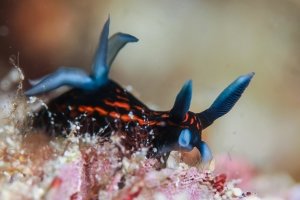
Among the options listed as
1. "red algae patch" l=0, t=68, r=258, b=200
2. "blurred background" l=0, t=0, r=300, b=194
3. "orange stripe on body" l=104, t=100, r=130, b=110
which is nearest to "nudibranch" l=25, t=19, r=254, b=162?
"orange stripe on body" l=104, t=100, r=130, b=110

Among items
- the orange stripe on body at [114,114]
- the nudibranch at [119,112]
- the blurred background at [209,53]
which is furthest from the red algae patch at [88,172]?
the blurred background at [209,53]

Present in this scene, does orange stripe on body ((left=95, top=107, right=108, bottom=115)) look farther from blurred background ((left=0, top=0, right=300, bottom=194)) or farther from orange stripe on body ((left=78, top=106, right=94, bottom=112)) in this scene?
blurred background ((left=0, top=0, right=300, bottom=194))

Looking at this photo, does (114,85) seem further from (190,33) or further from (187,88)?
(190,33)

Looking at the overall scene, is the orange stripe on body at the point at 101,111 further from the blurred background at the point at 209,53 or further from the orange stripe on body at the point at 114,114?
the blurred background at the point at 209,53

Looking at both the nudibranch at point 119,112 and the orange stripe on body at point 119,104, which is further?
the orange stripe on body at point 119,104

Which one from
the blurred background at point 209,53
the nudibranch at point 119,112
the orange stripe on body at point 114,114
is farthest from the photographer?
the blurred background at point 209,53

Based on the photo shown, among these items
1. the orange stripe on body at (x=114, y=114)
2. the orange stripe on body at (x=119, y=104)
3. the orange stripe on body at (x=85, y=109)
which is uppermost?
the orange stripe on body at (x=119, y=104)

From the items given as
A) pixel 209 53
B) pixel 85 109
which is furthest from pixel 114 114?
pixel 209 53

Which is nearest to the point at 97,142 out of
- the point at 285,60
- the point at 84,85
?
the point at 84,85
